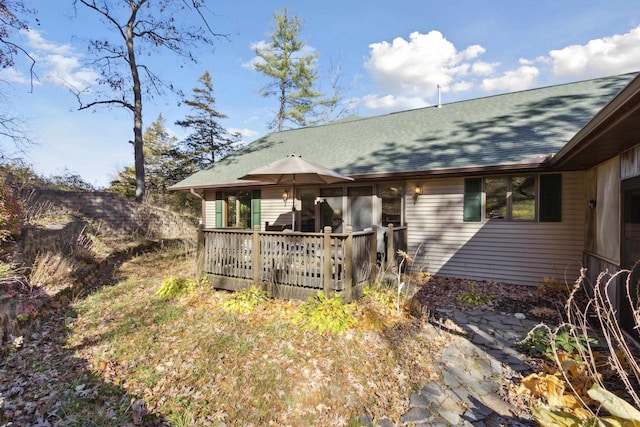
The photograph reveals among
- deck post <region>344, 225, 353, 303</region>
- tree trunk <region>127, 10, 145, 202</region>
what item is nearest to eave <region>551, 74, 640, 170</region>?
deck post <region>344, 225, 353, 303</region>

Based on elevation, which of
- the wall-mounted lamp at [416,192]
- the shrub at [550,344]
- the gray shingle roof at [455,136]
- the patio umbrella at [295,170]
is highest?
the gray shingle roof at [455,136]

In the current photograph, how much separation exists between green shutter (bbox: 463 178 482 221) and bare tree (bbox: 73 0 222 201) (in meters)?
13.2

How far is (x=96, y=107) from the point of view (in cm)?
1469

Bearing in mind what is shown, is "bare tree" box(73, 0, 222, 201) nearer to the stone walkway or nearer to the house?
the house

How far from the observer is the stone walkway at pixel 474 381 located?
8.45ft

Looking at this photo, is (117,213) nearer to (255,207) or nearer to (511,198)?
(255,207)

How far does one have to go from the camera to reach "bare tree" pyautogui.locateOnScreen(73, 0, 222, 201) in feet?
46.0

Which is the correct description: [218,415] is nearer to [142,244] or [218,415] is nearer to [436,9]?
[142,244]

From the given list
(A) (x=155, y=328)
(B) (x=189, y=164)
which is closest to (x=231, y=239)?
(A) (x=155, y=328)

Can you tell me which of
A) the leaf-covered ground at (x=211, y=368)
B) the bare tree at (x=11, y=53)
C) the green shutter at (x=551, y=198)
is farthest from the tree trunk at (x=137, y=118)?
the green shutter at (x=551, y=198)

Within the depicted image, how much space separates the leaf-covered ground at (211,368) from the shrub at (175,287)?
1.92ft

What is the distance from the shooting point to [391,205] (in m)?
7.91

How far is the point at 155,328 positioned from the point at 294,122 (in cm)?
1837

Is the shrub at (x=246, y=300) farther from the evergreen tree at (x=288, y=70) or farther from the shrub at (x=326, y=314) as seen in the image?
the evergreen tree at (x=288, y=70)
